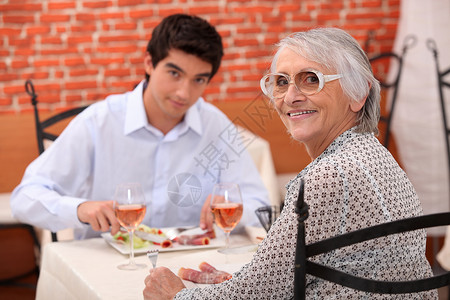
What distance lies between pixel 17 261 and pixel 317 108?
9.83 feet

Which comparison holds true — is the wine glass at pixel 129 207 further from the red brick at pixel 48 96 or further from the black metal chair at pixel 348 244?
the red brick at pixel 48 96

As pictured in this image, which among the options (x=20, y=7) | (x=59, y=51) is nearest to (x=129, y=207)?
(x=59, y=51)

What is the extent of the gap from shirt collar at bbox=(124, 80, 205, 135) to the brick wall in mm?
1597

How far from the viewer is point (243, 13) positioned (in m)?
4.05

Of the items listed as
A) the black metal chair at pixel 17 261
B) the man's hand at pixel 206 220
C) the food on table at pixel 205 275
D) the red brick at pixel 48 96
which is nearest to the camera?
the food on table at pixel 205 275

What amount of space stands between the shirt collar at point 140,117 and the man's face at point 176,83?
0.04 metres

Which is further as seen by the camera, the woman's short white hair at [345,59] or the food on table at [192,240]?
the food on table at [192,240]

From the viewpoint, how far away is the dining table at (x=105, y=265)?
1.28 m

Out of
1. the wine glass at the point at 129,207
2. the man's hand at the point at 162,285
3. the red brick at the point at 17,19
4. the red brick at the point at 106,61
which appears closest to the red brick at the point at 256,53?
the red brick at the point at 106,61

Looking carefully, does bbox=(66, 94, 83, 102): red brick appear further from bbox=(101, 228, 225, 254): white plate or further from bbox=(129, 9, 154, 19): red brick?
bbox=(101, 228, 225, 254): white plate

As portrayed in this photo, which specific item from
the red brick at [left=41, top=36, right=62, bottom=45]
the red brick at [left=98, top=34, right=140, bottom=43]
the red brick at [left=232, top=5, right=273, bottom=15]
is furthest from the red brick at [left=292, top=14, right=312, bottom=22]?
the red brick at [left=41, top=36, right=62, bottom=45]

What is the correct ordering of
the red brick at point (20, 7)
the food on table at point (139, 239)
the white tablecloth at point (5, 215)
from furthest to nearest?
the red brick at point (20, 7), the white tablecloth at point (5, 215), the food on table at point (139, 239)

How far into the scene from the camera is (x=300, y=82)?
118 centimetres

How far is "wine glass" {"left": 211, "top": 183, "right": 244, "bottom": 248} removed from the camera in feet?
4.96
